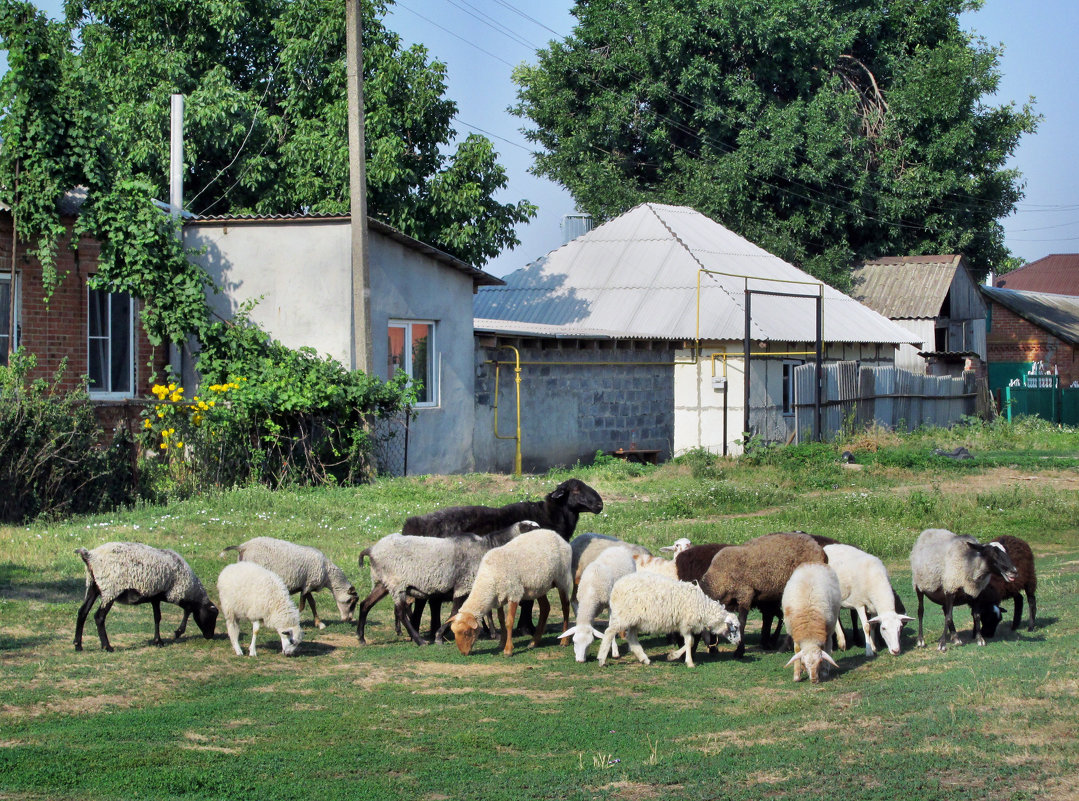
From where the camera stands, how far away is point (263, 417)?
1623 centimetres

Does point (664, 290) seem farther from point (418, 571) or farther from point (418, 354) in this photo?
point (418, 571)

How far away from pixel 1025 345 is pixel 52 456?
38.3 metres

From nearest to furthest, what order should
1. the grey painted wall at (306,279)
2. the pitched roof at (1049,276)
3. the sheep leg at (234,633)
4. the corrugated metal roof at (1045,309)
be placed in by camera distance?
the sheep leg at (234,633) < the grey painted wall at (306,279) < the corrugated metal roof at (1045,309) < the pitched roof at (1049,276)

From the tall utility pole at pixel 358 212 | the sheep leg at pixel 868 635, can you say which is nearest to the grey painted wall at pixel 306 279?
the tall utility pole at pixel 358 212

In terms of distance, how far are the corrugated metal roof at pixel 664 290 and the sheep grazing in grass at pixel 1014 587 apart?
15130 mm

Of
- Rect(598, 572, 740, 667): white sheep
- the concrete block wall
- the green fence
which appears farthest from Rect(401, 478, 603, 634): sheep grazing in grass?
the green fence

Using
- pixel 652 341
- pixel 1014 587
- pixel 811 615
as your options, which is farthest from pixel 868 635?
pixel 652 341

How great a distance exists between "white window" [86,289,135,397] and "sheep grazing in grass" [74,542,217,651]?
30.6 ft

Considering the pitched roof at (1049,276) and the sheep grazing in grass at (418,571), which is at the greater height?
the pitched roof at (1049,276)

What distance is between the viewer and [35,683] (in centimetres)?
739

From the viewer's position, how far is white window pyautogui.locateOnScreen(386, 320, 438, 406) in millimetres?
19312

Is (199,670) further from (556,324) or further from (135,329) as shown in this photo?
(556,324)

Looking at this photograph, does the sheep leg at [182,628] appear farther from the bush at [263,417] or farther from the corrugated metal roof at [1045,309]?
the corrugated metal roof at [1045,309]

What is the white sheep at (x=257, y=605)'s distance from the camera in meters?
8.48
